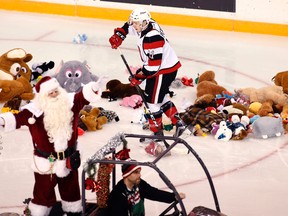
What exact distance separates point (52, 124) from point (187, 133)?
2.29 meters

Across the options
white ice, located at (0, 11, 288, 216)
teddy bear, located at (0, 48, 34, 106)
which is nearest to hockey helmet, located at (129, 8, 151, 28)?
white ice, located at (0, 11, 288, 216)

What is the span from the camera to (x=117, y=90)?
26.8ft

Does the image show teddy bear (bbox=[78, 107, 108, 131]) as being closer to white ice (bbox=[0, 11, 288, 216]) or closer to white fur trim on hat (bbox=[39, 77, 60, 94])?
white ice (bbox=[0, 11, 288, 216])

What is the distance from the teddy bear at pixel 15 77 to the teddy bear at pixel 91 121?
57 centimetres

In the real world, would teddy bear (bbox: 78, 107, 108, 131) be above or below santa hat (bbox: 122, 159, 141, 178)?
below

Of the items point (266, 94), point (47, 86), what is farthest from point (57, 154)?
point (266, 94)

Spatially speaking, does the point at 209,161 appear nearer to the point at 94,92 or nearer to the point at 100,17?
the point at 94,92

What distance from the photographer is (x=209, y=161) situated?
22.5 ft

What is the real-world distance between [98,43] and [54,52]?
0.65 meters

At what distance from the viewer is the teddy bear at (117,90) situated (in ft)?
26.7

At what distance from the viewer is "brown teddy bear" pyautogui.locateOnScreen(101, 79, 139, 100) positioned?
814cm

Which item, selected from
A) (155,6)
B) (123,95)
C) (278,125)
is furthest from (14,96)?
(155,6)

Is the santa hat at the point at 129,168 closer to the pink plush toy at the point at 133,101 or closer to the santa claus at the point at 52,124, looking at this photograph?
the santa claus at the point at 52,124

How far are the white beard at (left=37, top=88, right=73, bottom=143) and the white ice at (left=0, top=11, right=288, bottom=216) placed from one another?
967mm
